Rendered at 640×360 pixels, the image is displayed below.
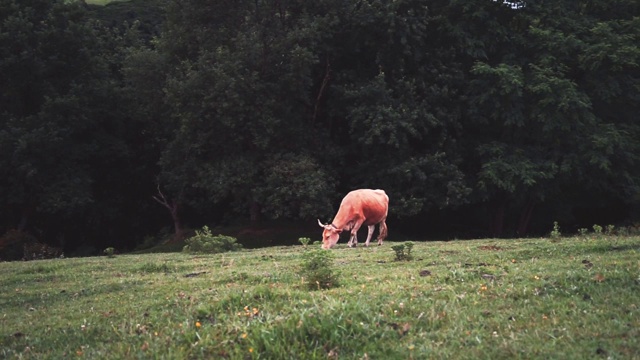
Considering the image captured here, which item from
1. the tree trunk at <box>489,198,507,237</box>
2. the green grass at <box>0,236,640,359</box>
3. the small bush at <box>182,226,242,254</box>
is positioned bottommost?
the tree trunk at <box>489,198,507,237</box>

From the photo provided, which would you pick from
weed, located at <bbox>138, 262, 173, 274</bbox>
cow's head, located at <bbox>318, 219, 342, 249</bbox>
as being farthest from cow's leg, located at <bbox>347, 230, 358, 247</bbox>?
weed, located at <bbox>138, 262, 173, 274</bbox>

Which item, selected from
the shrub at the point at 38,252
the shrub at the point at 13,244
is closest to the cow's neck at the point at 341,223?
the shrub at the point at 38,252

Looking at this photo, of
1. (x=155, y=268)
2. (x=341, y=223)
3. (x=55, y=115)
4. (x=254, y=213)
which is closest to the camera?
(x=155, y=268)

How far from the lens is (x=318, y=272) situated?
33.3ft

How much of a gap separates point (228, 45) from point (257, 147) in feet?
20.8

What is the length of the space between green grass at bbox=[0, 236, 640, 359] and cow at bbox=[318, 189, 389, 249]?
873cm

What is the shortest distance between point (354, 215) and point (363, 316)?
1413cm

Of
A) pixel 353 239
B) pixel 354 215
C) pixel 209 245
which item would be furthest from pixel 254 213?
pixel 354 215

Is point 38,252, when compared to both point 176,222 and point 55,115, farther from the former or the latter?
point 176,222

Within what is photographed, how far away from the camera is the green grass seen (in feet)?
22.3

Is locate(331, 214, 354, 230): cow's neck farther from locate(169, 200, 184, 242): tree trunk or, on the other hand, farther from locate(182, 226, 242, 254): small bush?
locate(169, 200, 184, 242): tree trunk

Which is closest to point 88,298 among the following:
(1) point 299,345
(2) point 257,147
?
(1) point 299,345

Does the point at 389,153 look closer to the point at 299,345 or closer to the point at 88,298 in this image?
the point at 88,298

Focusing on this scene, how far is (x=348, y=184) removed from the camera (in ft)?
126
